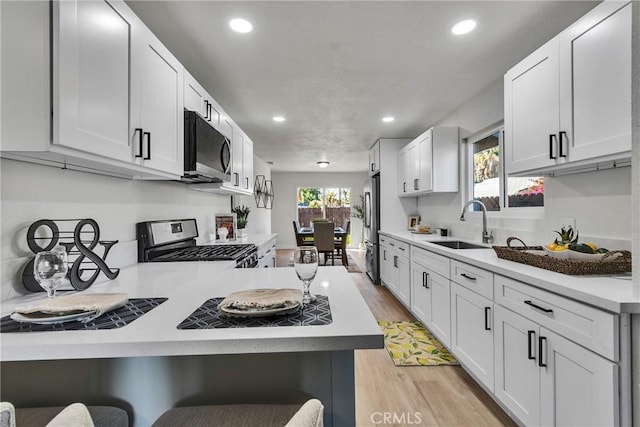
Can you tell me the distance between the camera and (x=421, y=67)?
98.7 inches

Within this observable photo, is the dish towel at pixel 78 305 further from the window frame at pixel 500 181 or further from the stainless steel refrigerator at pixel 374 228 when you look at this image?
the stainless steel refrigerator at pixel 374 228

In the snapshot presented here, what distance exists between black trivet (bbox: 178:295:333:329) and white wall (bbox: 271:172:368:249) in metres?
8.58

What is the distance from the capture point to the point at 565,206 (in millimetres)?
2014

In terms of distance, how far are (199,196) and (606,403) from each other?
10.6 feet

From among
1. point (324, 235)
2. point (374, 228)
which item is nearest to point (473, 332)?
point (374, 228)

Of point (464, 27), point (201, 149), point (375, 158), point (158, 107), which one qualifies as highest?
point (464, 27)

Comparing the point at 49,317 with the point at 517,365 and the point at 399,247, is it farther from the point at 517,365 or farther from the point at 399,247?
the point at 399,247

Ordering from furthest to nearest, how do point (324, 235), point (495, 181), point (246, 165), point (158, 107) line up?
point (324, 235), point (246, 165), point (495, 181), point (158, 107)

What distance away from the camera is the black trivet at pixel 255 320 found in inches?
33.8

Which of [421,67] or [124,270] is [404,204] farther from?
[124,270]

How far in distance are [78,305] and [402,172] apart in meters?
4.29

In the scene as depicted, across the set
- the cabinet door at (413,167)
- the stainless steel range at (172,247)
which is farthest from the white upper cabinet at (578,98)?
the stainless steel range at (172,247)

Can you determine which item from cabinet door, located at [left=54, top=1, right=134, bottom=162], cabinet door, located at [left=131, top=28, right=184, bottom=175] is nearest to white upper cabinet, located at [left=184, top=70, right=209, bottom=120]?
cabinet door, located at [left=131, top=28, right=184, bottom=175]

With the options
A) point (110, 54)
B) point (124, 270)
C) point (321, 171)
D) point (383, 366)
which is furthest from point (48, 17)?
point (321, 171)
